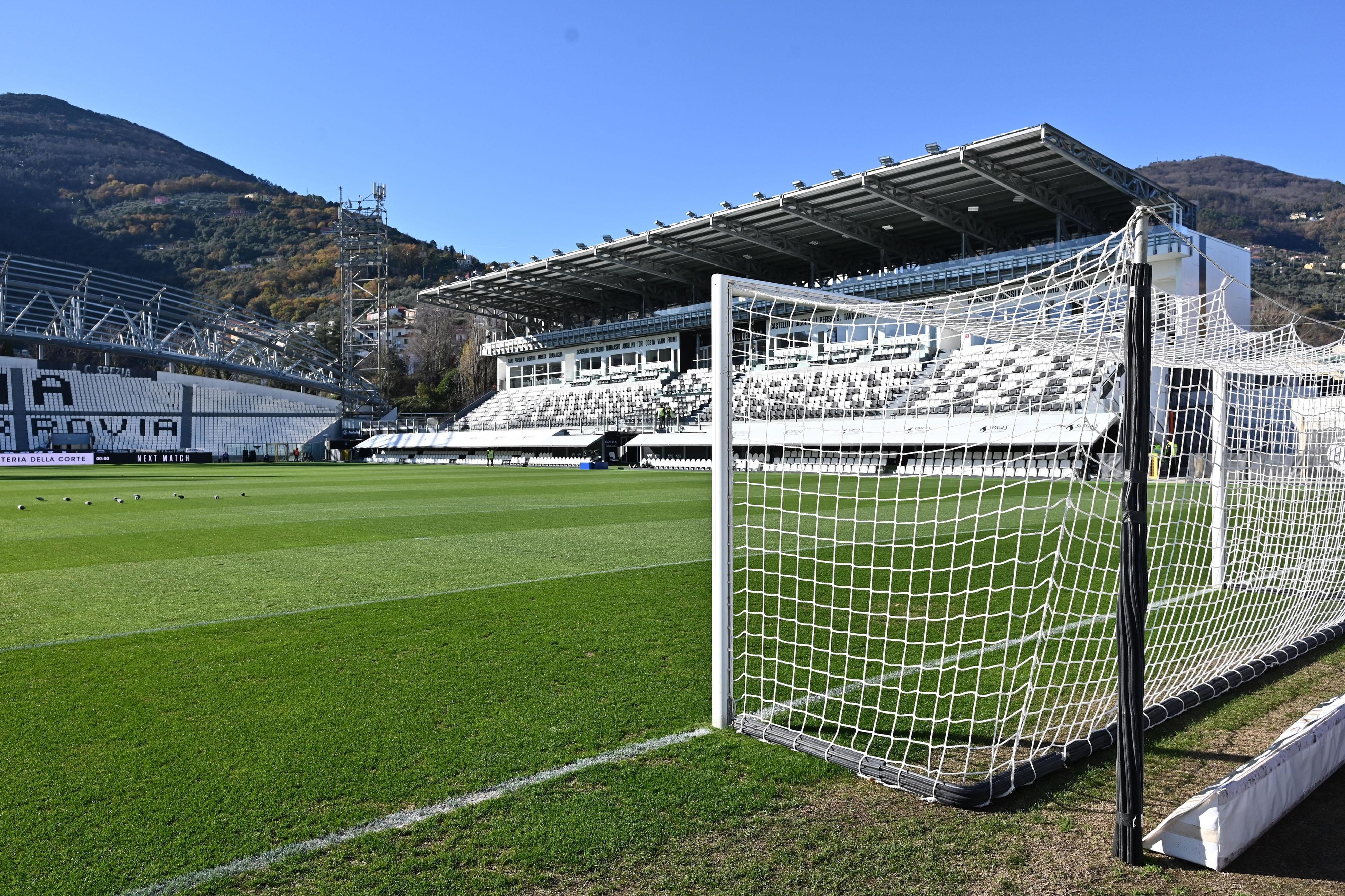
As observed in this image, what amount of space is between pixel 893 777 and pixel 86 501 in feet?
62.6

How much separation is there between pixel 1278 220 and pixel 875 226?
199 feet

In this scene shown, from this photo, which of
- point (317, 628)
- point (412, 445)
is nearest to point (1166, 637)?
point (317, 628)

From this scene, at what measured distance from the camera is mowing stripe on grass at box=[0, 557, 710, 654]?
5.41 metres

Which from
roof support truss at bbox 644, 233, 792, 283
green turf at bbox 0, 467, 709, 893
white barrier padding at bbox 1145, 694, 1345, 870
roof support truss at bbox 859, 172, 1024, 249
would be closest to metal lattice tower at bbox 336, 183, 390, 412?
roof support truss at bbox 644, 233, 792, 283

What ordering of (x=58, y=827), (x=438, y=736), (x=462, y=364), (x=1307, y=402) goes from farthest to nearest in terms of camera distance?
(x=462, y=364) → (x=1307, y=402) → (x=438, y=736) → (x=58, y=827)

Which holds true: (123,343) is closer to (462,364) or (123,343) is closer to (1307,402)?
(462,364)

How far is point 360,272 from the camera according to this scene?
65000 millimetres

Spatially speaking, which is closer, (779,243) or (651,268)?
(779,243)

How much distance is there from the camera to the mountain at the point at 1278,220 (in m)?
56.1

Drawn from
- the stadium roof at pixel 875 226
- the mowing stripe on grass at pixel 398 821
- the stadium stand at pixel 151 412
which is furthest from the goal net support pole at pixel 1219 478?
the stadium stand at pixel 151 412

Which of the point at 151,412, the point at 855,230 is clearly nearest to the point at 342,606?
the point at 855,230

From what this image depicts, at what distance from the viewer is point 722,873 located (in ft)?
8.16

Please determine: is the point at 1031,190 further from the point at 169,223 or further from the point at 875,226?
the point at 169,223

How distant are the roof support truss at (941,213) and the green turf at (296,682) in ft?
84.8
